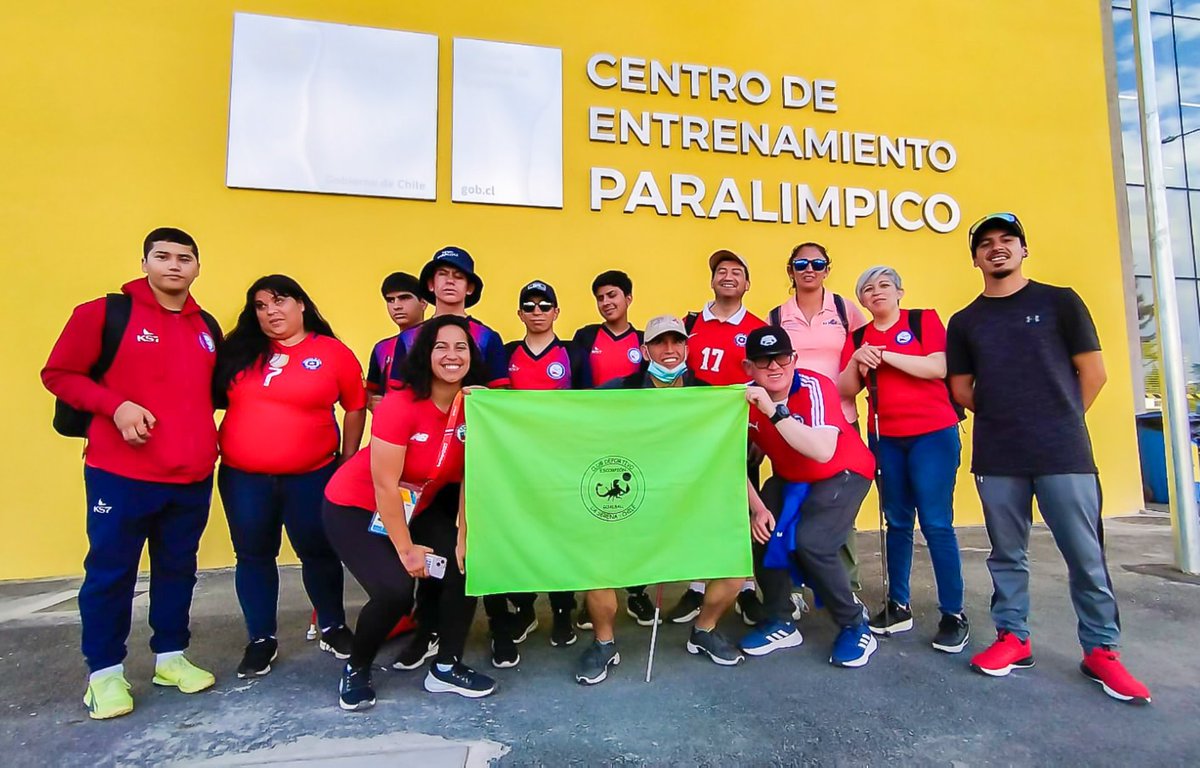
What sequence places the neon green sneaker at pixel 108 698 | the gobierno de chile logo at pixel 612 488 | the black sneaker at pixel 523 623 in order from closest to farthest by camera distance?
the neon green sneaker at pixel 108 698
the gobierno de chile logo at pixel 612 488
the black sneaker at pixel 523 623

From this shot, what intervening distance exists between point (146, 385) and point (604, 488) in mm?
1969

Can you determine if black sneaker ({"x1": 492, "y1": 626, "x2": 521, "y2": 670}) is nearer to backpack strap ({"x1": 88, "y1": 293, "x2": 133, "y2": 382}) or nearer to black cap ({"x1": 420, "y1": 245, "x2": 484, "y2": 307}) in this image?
black cap ({"x1": 420, "y1": 245, "x2": 484, "y2": 307})

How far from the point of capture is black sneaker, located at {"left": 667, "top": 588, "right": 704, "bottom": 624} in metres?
3.60

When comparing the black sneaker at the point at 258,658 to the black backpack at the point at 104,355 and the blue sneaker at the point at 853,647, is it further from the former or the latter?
the blue sneaker at the point at 853,647

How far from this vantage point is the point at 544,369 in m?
3.47

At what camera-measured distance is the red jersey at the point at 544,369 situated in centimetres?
346

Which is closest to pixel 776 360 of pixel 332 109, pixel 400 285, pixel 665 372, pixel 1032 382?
pixel 665 372

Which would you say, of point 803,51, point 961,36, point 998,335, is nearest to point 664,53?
point 803,51

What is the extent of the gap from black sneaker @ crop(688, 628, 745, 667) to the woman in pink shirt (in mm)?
929

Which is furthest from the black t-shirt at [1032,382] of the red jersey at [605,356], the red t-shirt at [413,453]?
the red t-shirt at [413,453]

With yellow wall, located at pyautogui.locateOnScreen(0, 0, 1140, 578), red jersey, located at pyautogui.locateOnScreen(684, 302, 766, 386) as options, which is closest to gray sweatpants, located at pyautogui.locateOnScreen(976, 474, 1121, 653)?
red jersey, located at pyautogui.locateOnScreen(684, 302, 766, 386)

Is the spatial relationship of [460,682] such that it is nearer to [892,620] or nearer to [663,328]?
[663,328]

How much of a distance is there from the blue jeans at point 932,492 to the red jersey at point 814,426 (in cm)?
24

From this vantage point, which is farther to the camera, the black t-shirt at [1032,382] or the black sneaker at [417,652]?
the black sneaker at [417,652]
